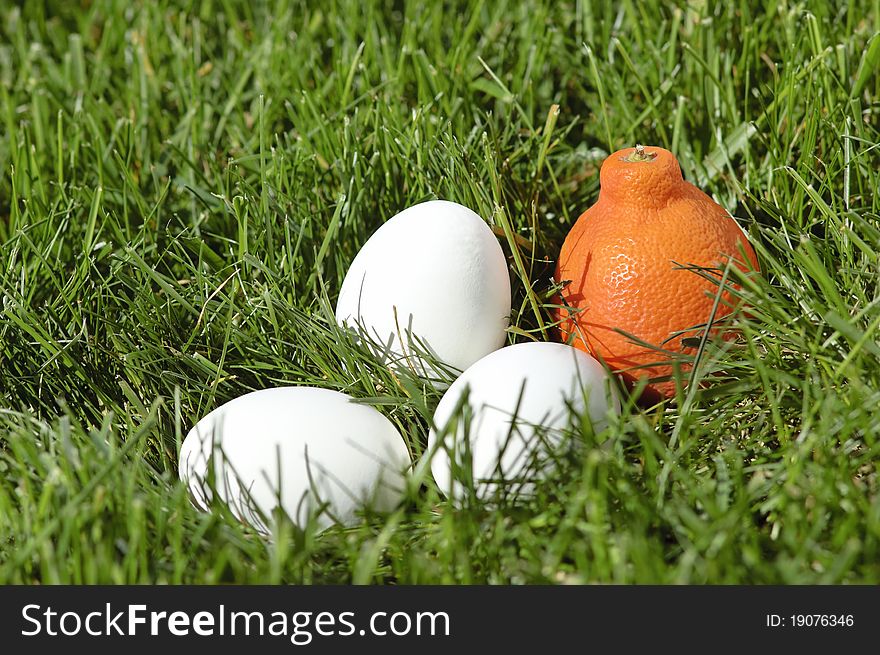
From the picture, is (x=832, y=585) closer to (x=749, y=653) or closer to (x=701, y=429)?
(x=749, y=653)

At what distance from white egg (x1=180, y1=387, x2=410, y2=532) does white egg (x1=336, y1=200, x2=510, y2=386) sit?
0.53ft

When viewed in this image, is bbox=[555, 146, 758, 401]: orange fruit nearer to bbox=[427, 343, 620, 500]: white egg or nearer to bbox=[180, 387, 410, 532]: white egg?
bbox=[427, 343, 620, 500]: white egg

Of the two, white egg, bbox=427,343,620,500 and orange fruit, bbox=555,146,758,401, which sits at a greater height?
orange fruit, bbox=555,146,758,401

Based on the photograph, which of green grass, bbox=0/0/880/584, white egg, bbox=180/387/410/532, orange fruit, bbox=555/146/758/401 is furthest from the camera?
orange fruit, bbox=555/146/758/401

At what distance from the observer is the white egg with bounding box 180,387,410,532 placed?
1.17 meters

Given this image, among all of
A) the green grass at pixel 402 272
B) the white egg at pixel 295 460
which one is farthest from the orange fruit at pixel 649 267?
the white egg at pixel 295 460

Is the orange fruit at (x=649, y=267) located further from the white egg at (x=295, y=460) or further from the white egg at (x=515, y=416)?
the white egg at (x=295, y=460)

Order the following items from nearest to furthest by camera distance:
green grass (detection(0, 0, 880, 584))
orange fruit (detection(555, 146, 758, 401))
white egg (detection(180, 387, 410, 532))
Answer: green grass (detection(0, 0, 880, 584))
white egg (detection(180, 387, 410, 532))
orange fruit (detection(555, 146, 758, 401))

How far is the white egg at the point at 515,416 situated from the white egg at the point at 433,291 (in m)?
0.13

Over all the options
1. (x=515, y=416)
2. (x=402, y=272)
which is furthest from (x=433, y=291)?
(x=515, y=416)

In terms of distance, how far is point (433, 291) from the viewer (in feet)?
4.31

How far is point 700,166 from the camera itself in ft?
5.59

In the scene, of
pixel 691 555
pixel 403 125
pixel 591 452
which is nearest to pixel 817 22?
pixel 403 125

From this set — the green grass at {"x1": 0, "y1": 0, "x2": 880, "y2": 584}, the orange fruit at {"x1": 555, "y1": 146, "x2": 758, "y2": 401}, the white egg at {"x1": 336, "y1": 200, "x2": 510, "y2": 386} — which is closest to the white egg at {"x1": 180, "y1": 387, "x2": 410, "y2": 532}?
the green grass at {"x1": 0, "y1": 0, "x2": 880, "y2": 584}
